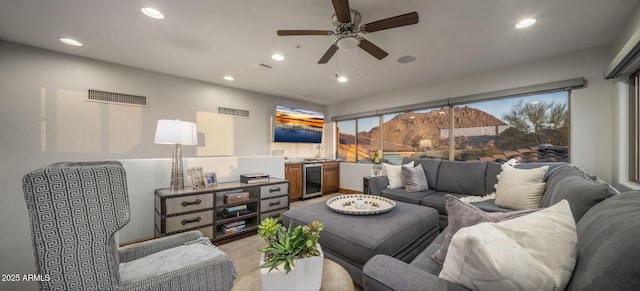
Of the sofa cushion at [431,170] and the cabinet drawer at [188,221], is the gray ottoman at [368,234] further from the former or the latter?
the sofa cushion at [431,170]

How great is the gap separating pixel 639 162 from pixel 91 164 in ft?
14.9

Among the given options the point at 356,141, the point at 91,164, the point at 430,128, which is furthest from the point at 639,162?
the point at 91,164

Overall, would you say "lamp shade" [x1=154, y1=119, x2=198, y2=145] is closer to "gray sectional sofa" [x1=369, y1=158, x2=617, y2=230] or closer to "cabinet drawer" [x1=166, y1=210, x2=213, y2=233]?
"cabinet drawer" [x1=166, y1=210, x2=213, y2=233]

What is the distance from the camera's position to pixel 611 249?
571 millimetres

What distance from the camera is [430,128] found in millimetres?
4242

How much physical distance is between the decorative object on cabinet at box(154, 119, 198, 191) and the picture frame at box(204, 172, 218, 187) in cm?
26

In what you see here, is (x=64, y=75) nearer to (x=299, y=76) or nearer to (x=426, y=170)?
(x=299, y=76)

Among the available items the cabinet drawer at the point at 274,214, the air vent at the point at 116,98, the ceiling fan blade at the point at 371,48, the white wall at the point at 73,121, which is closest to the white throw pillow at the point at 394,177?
the cabinet drawer at the point at 274,214

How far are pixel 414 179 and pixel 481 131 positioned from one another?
1.58 m

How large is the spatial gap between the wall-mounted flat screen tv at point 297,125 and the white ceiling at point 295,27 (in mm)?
1481

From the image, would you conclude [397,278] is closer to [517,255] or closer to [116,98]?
[517,255]

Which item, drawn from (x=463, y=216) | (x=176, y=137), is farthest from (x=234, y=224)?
(x=463, y=216)

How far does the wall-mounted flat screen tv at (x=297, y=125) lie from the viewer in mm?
4902

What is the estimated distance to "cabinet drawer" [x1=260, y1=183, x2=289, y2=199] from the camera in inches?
114
